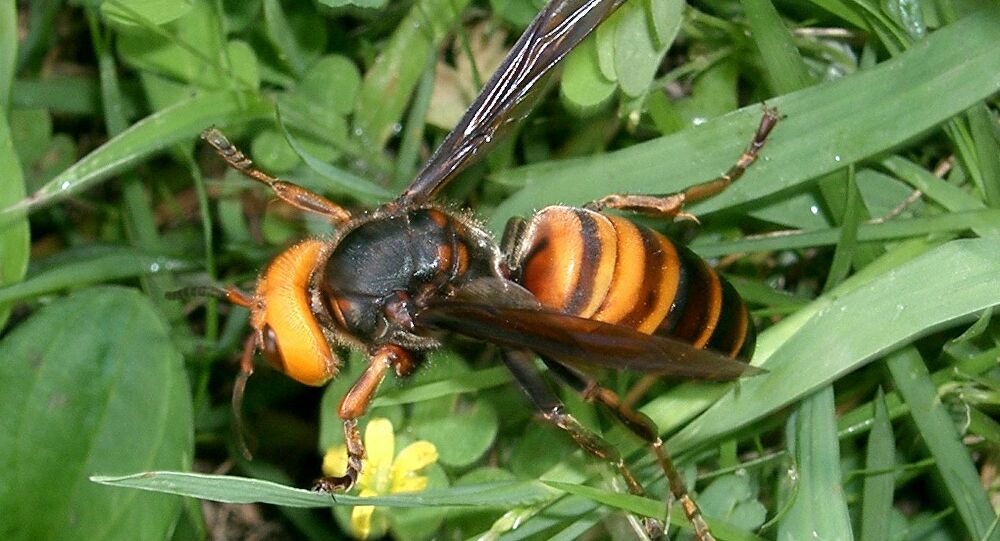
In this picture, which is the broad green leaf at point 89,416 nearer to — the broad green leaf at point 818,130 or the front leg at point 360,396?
the front leg at point 360,396

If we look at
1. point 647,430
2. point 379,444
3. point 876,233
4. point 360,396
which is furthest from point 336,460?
point 876,233

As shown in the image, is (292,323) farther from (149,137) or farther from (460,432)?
(149,137)

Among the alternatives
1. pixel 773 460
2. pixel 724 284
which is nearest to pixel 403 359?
pixel 724 284

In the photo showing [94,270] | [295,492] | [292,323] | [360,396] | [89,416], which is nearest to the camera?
[295,492]

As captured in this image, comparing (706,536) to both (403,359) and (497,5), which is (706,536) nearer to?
(403,359)

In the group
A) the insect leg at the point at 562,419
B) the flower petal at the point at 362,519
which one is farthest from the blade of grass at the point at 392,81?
the flower petal at the point at 362,519

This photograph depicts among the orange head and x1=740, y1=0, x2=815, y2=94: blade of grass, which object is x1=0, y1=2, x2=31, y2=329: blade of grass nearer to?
the orange head

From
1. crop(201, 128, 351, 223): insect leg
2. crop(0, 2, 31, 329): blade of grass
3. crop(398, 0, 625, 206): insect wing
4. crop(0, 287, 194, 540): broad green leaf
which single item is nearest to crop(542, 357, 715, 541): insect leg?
crop(398, 0, 625, 206): insect wing
